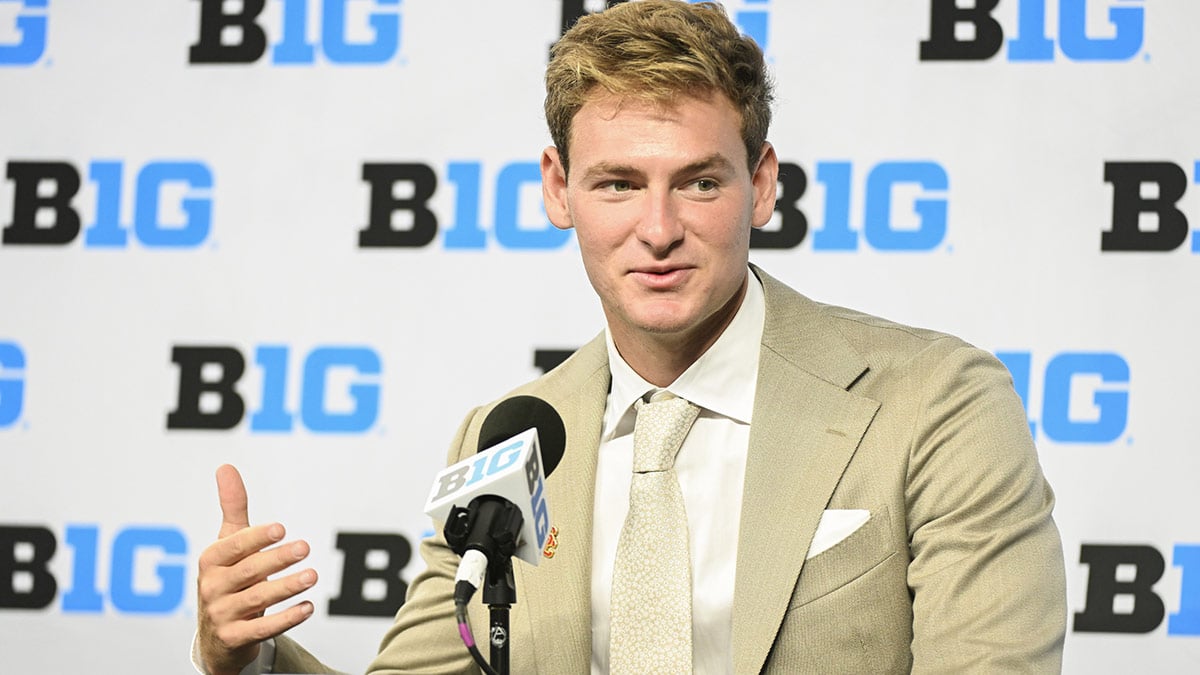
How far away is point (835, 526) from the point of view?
204 centimetres

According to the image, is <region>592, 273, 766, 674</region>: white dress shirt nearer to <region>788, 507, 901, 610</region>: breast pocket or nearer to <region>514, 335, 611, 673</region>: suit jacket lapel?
<region>514, 335, 611, 673</region>: suit jacket lapel

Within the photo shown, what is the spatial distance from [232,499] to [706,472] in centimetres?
76

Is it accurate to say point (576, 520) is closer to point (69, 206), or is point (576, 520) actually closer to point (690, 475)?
point (690, 475)

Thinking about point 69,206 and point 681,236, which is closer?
point 681,236

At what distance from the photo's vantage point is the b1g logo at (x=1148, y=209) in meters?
3.29

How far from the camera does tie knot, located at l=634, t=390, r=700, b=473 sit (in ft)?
7.16

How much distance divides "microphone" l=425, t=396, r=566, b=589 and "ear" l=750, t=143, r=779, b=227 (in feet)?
2.82

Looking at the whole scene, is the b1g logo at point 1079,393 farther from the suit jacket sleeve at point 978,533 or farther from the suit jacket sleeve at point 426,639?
the suit jacket sleeve at point 426,639

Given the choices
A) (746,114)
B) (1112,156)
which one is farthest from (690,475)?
(1112,156)

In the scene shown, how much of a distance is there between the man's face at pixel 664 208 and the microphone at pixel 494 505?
0.59 metres

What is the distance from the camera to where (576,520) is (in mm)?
2197

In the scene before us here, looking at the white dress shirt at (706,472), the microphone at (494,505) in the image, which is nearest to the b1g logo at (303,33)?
the white dress shirt at (706,472)

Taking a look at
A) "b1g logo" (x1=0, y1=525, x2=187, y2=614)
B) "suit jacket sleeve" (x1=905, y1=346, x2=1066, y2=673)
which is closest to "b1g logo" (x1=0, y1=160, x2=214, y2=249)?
"b1g logo" (x1=0, y1=525, x2=187, y2=614)

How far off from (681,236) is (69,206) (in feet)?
7.76
